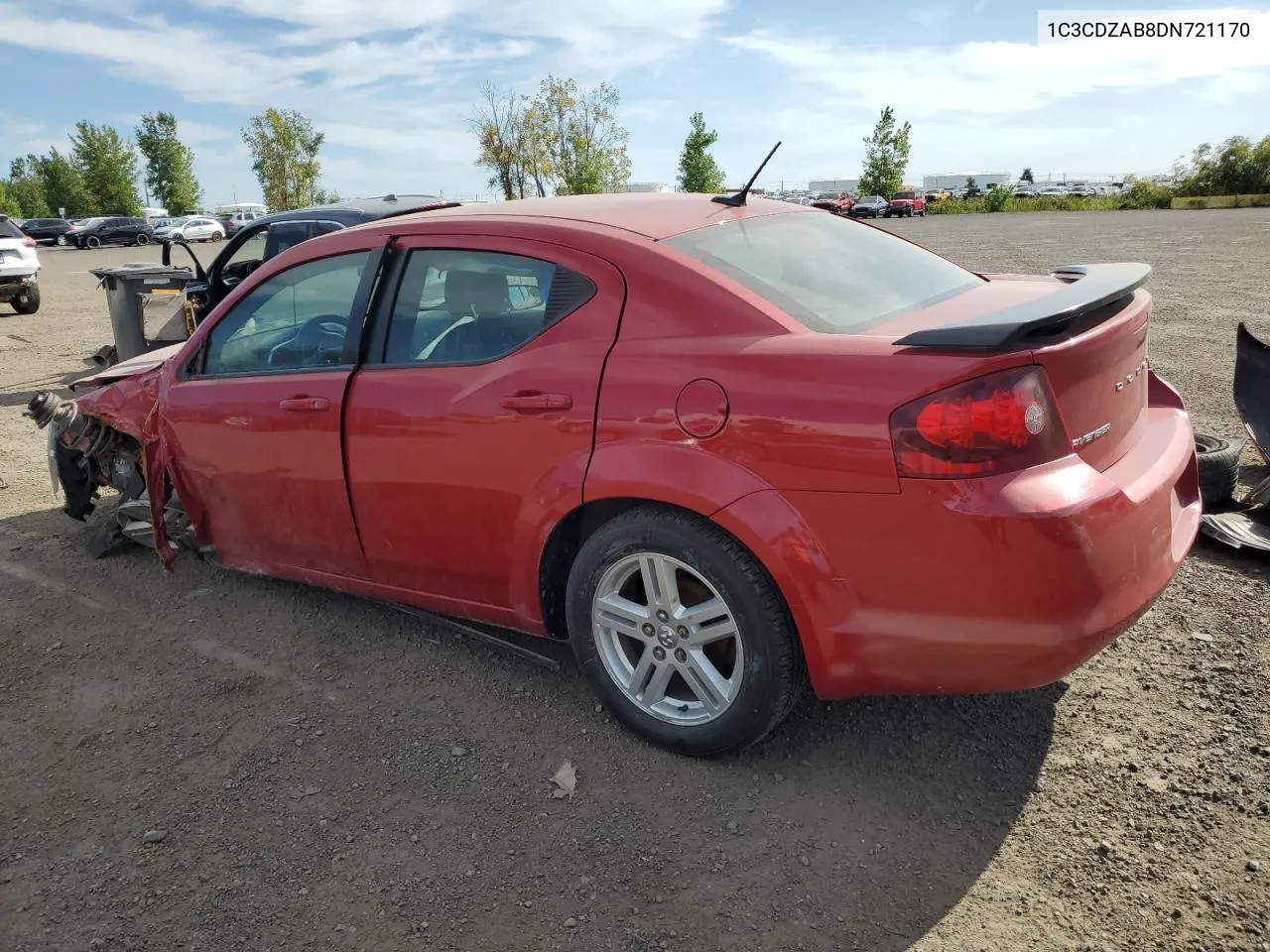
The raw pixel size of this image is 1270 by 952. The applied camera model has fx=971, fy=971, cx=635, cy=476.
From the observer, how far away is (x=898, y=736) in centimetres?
311

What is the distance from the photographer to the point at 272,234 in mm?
8703

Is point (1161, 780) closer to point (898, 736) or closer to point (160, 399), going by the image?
point (898, 736)

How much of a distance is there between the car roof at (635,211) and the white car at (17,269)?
15299 millimetres

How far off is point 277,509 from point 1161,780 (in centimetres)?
325

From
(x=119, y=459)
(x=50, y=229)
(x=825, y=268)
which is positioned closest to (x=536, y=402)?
(x=825, y=268)

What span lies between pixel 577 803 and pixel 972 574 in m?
1.33

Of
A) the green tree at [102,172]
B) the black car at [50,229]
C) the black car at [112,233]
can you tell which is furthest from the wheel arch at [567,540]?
the green tree at [102,172]

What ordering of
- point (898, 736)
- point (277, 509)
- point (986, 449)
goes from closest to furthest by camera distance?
point (986, 449)
point (898, 736)
point (277, 509)

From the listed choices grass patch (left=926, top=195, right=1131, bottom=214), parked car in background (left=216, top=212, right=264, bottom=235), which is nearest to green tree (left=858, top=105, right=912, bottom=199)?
grass patch (left=926, top=195, right=1131, bottom=214)

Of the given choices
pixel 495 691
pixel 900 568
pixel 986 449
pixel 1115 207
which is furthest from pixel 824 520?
pixel 1115 207

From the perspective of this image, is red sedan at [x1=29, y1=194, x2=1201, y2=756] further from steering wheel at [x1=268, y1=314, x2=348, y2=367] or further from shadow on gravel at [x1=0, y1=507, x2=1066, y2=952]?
shadow on gravel at [x1=0, y1=507, x2=1066, y2=952]

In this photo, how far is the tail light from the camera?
238 centimetres

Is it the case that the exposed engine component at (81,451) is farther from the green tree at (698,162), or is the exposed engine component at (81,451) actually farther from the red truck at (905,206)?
the red truck at (905,206)

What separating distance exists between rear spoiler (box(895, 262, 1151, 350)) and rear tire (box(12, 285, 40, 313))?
699 inches
